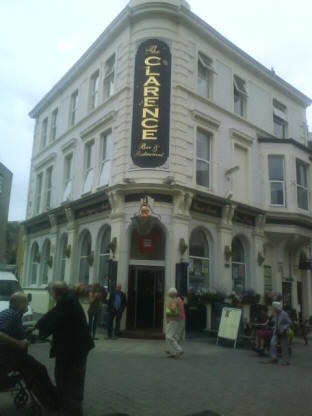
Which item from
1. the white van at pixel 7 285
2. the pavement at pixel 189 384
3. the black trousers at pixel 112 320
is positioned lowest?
the pavement at pixel 189 384

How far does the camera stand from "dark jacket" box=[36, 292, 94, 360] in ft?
15.8

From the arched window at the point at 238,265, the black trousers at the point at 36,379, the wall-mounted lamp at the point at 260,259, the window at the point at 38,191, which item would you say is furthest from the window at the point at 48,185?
the black trousers at the point at 36,379

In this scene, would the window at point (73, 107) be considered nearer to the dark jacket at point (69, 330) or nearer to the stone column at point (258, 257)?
the stone column at point (258, 257)

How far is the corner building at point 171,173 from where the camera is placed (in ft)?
47.3

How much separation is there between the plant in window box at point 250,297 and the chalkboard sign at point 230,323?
12.0 ft

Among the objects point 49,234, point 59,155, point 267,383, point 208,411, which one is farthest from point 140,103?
point 208,411

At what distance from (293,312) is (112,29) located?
15.6 m

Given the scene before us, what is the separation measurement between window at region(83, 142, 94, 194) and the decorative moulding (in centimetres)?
551

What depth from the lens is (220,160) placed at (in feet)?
55.9

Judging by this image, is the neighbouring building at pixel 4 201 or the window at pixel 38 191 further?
the neighbouring building at pixel 4 201

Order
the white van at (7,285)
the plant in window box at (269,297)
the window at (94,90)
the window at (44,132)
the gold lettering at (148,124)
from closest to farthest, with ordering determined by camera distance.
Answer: the white van at (7,285), the gold lettering at (148,124), the plant in window box at (269,297), the window at (94,90), the window at (44,132)

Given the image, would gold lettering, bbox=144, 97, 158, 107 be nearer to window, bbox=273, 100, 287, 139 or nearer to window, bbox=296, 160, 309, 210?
window, bbox=273, 100, 287, 139

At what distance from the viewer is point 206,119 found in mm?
16531

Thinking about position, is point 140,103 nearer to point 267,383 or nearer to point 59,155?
point 59,155
